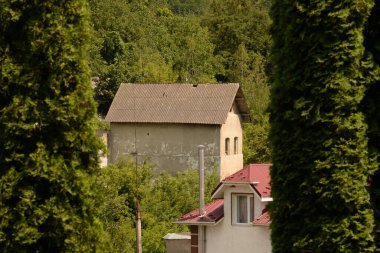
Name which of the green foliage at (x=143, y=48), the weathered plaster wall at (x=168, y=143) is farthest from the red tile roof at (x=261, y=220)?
the green foliage at (x=143, y=48)

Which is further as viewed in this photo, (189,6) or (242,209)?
(189,6)

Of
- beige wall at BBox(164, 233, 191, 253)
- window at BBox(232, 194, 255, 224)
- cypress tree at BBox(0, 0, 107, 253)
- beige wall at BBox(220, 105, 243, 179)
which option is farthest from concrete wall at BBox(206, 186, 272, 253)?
beige wall at BBox(220, 105, 243, 179)

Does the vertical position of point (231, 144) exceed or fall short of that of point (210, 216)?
it exceeds it

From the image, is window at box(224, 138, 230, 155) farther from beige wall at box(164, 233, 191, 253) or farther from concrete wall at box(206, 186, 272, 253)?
concrete wall at box(206, 186, 272, 253)

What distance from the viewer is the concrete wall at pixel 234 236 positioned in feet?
96.4

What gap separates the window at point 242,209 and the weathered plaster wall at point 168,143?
27310 millimetres

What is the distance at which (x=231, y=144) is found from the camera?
5872 centimetres

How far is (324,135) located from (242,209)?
1588cm

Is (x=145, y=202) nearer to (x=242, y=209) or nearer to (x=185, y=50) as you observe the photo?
(x=242, y=209)

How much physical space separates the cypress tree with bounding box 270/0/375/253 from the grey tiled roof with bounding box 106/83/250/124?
42.2m

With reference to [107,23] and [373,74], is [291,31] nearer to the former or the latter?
[373,74]

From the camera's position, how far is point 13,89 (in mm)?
13695

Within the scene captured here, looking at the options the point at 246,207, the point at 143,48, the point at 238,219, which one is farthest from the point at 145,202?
the point at 143,48

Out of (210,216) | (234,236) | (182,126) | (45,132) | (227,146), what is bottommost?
(234,236)
